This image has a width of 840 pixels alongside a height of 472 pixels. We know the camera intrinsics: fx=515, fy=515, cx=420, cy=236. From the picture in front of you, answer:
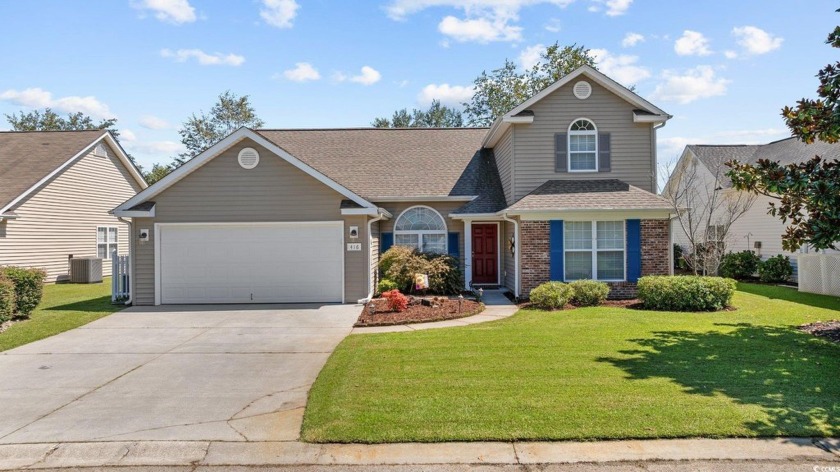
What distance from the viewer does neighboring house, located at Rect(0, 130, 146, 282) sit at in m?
18.7

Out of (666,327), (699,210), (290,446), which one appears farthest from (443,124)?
(290,446)

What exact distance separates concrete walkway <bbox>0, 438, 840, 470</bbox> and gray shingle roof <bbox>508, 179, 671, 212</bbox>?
943 cm

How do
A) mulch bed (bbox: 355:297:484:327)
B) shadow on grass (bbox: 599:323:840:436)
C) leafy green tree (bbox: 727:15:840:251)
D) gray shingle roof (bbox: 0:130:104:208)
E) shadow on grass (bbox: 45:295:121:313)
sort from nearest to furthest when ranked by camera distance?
shadow on grass (bbox: 599:323:840:436) → leafy green tree (bbox: 727:15:840:251) → mulch bed (bbox: 355:297:484:327) → shadow on grass (bbox: 45:295:121:313) → gray shingle roof (bbox: 0:130:104:208)

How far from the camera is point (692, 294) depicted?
12.3 metres

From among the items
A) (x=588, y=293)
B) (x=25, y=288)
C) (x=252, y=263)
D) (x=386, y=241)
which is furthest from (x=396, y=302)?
(x=25, y=288)

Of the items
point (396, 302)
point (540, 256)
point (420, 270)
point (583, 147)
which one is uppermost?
point (583, 147)

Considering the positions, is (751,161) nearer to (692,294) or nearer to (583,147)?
(583,147)

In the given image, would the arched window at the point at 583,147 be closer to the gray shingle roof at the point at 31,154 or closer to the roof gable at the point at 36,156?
the roof gable at the point at 36,156

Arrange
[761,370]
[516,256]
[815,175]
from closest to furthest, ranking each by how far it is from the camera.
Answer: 1. [761,370]
2. [815,175]
3. [516,256]

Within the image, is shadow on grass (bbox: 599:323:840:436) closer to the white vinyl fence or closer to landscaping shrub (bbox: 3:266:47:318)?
landscaping shrub (bbox: 3:266:47:318)

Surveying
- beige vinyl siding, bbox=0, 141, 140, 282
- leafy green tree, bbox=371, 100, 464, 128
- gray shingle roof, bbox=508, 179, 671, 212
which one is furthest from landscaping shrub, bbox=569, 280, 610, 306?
leafy green tree, bbox=371, 100, 464, 128

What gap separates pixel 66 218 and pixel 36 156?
287 centimetres

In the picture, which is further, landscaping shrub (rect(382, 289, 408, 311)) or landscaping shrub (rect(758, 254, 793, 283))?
landscaping shrub (rect(758, 254, 793, 283))

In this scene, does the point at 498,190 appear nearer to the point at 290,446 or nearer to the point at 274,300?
the point at 274,300
